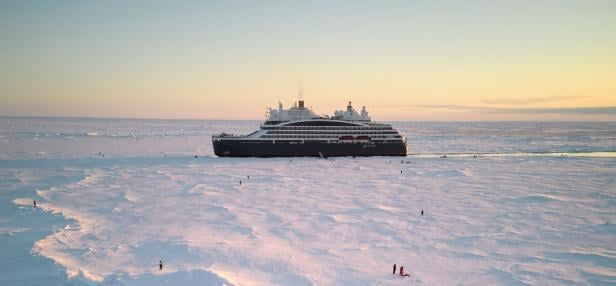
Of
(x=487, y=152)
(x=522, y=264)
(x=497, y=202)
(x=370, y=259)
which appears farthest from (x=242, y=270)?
(x=487, y=152)

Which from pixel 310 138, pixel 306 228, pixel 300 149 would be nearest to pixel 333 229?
pixel 306 228

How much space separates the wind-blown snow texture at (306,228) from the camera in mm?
14547

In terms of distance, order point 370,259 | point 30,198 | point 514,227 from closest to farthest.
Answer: point 370,259, point 514,227, point 30,198

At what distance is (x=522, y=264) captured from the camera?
15617mm

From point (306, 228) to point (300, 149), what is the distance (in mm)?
34594

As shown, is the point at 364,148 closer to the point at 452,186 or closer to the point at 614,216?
the point at 452,186

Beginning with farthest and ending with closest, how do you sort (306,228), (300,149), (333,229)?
(300,149)
(306,228)
(333,229)

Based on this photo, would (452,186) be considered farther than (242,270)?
Yes

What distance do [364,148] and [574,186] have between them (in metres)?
27.9

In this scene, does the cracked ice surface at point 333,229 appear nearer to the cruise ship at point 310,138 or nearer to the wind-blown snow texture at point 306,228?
the wind-blown snow texture at point 306,228

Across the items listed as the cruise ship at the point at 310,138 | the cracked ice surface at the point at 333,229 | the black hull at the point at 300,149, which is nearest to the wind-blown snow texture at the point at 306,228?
the cracked ice surface at the point at 333,229

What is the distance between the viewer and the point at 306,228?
19.9m

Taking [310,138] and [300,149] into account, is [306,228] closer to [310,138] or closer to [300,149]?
[300,149]

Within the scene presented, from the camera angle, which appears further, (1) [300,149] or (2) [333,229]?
(1) [300,149]
